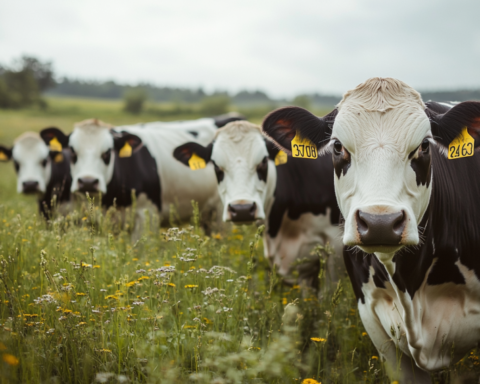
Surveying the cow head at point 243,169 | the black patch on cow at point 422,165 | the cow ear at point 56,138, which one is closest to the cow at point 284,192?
the cow head at point 243,169

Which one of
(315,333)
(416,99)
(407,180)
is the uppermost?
(416,99)

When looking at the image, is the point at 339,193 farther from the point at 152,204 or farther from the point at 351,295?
the point at 152,204

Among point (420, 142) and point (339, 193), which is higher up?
point (420, 142)

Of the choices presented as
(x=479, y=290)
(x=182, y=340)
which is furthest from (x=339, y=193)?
(x=182, y=340)

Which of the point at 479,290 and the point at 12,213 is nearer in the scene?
the point at 479,290

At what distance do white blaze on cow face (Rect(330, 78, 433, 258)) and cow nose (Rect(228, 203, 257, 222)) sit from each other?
198 centimetres

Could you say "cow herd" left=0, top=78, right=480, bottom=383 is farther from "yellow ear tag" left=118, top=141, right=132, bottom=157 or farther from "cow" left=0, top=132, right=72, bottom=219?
"cow" left=0, top=132, right=72, bottom=219

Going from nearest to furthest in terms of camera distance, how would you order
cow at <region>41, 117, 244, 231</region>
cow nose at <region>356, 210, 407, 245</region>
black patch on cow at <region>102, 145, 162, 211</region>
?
cow nose at <region>356, 210, 407, 245</region>
cow at <region>41, 117, 244, 231</region>
black patch on cow at <region>102, 145, 162, 211</region>

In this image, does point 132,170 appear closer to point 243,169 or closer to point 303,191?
point 243,169

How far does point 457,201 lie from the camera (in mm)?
2773

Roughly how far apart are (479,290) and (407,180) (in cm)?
95

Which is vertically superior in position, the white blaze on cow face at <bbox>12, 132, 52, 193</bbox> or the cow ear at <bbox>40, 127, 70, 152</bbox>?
the cow ear at <bbox>40, 127, 70, 152</bbox>

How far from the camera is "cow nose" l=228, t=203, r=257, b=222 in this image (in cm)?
452

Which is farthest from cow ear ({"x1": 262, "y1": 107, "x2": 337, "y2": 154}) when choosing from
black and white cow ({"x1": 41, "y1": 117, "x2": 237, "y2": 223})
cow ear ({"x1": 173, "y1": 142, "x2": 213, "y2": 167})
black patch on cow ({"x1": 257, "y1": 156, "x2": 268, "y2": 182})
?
black and white cow ({"x1": 41, "y1": 117, "x2": 237, "y2": 223})
